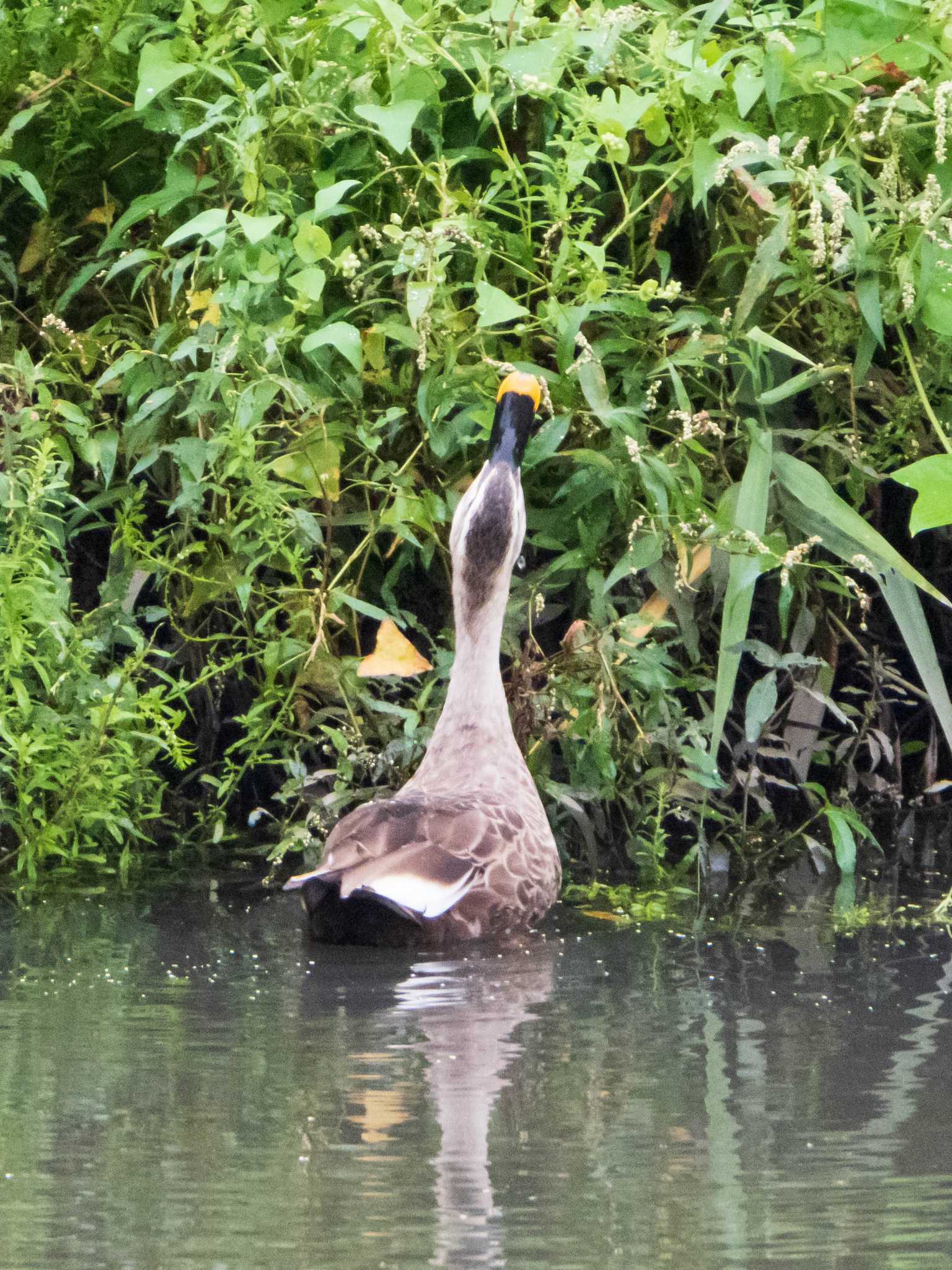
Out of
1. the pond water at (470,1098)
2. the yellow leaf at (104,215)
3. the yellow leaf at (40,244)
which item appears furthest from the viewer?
the yellow leaf at (40,244)

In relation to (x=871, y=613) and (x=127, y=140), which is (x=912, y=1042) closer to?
(x=871, y=613)

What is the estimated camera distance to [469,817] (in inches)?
160

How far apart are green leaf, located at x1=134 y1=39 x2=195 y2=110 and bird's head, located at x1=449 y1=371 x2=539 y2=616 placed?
1.11 meters

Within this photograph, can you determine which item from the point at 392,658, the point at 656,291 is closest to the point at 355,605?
the point at 392,658

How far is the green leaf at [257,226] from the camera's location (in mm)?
4363

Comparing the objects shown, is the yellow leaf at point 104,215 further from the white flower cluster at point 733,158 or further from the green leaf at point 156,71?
the white flower cluster at point 733,158

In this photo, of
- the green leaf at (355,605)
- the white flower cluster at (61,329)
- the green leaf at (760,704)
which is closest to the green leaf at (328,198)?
the white flower cluster at (61,329)

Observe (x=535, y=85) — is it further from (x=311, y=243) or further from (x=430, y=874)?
(x=430, y=874)

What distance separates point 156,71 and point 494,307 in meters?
1.03

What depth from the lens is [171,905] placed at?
4.29 metres

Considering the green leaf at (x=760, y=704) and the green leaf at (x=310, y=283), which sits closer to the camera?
the green leaf at (x=310, y=283)

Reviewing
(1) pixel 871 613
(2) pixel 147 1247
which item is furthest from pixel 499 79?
(2) pixel 147 1247

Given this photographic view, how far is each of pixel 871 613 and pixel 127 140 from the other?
7.49 feet

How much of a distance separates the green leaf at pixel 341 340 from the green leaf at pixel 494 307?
0.28 meters
